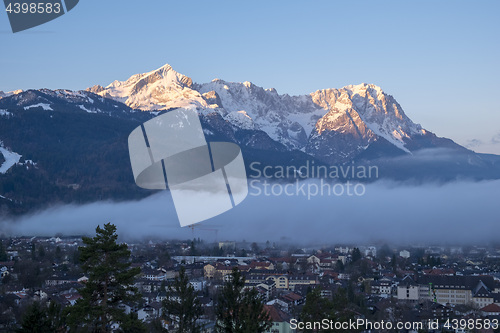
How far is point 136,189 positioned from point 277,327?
120m

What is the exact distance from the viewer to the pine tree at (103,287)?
825 inches

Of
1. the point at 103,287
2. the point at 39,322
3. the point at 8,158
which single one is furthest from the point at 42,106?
the point at 103,287

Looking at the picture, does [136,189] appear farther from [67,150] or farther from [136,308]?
Answer: [136,308]

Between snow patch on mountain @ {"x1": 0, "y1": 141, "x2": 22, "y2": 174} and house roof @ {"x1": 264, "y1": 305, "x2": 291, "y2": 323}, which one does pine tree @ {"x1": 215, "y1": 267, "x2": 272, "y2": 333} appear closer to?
house roof @ {"x1": 264, "y1": 305, "x2": 291, "y2": 323}

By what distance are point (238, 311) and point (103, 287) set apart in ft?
21.2

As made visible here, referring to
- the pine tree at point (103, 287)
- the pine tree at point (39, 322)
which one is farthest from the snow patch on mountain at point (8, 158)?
the pine tree at point (103, 287)

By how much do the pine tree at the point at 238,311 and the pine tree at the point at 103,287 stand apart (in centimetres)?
491

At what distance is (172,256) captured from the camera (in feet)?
339

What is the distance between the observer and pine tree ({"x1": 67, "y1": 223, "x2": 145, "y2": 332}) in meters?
21.0

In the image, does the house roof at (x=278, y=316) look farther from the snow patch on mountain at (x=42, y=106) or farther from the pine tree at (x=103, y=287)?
the snow patch on mountain at (x=42, y=106)

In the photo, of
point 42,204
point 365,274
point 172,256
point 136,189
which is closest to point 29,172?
point 42,204

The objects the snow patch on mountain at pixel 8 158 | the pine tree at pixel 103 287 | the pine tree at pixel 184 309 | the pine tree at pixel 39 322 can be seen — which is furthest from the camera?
the snow patch on mountain at pixel 8 158

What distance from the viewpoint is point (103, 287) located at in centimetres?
2145

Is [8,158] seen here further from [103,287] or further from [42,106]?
[103,287]
